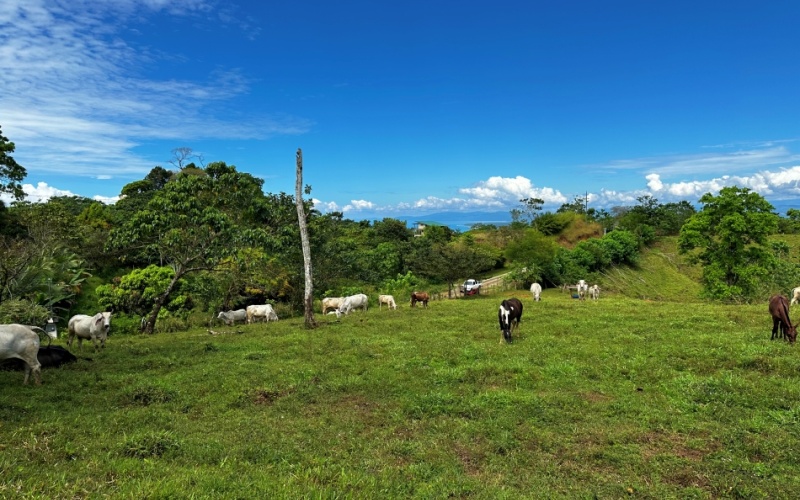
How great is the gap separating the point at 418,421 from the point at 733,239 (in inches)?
1375

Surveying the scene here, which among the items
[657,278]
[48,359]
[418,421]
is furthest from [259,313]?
[657,278]

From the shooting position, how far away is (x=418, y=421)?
779cm

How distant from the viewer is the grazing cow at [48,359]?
33.9ft

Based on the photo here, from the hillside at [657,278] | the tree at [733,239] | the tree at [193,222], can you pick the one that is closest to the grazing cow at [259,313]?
the tree at [193,222]

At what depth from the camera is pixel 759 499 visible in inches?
207

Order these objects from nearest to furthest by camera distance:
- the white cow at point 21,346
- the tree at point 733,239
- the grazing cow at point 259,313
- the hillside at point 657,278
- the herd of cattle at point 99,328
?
the white cow at point 21,346
the herd of cattle at point 99,328
the grazing cow at point 259,313
the tree at point 733,239
the hillside at point 657,278

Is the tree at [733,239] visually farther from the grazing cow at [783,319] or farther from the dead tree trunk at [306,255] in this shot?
the dead tree trunk at [306,255]

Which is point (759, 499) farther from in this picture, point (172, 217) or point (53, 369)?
point (172, 217)

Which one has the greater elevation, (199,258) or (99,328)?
(199,258)

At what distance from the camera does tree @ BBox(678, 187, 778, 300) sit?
31.2 metres

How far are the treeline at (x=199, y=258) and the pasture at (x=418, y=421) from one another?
5.73 m

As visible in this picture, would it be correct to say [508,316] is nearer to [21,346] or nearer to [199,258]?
[21,346]

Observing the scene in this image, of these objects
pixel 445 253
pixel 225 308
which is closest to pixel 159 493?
pixel 225 308

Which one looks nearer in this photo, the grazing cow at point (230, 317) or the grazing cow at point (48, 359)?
the grazing cow at point (48, 359)
